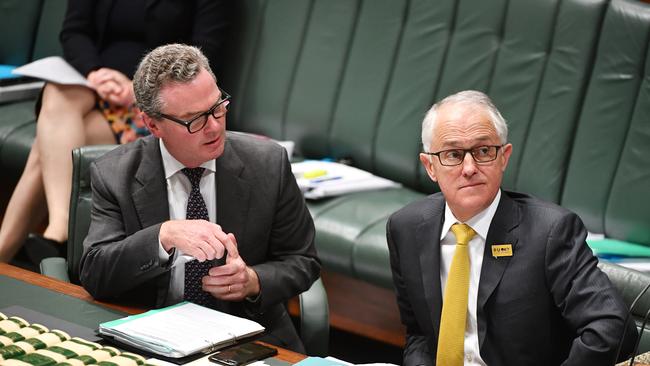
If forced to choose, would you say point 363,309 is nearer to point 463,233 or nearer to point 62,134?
point 62,134

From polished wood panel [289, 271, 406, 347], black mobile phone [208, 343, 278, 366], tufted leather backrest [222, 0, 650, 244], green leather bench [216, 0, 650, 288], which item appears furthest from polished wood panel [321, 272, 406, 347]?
black mobile phone [208, 343, 278, 366]

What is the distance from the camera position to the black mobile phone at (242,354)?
7.86 ft

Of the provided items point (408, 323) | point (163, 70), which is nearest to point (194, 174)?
point (163, 70)

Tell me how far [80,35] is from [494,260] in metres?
3.05

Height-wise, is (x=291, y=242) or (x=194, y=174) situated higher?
(x=194, y=174)

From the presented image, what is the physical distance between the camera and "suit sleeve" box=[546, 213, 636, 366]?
98.0 inches

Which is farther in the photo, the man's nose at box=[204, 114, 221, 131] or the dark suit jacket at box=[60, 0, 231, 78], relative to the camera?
the dark suit jacket at box=[60, 0, 231, 78]

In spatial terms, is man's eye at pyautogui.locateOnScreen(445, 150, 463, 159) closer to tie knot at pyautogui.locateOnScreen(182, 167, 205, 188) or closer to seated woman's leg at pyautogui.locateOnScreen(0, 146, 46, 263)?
tie knot at pyautogui.locateOnScreen(182, 167, 205, 188)

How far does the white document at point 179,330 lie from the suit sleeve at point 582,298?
0.72m

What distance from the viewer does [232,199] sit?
9.87ft

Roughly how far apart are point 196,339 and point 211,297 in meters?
0.50

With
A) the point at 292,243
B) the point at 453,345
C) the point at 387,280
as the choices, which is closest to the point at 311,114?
the point at 387,280

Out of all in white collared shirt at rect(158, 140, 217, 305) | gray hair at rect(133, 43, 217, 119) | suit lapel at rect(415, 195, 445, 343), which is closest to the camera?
suit lapel at rect(415, 195, 445, 343)

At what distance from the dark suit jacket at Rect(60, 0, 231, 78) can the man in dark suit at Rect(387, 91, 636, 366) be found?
2487 millimetres
